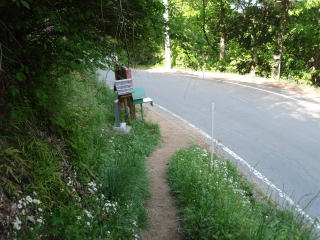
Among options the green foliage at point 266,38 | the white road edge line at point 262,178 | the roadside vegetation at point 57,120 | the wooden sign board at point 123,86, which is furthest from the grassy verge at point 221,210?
the green foliage at point 266,38

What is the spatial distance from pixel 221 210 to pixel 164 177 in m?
2.21

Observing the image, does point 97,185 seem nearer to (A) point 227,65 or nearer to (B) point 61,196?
(B) point 61,196

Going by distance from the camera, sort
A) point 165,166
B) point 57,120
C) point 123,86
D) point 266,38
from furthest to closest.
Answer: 1. point 266,38
2. point 123,86
3. point 165,166
4. point 57,120

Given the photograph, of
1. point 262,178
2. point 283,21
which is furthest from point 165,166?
point 283,21

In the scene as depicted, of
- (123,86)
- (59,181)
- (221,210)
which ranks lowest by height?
(221,210)

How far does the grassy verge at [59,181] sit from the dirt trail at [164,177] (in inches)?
8.9

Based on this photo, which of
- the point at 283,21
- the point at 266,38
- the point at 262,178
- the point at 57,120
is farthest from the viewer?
the point at 266,38

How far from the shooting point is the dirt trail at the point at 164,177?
453 cm

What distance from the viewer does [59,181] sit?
397 centimetres

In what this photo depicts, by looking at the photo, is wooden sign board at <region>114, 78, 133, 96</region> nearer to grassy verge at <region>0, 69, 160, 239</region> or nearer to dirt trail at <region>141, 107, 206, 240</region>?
dirt trail at <region>141, 107, 206, 240</region>

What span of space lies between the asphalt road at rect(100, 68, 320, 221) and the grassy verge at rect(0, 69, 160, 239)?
1.70m

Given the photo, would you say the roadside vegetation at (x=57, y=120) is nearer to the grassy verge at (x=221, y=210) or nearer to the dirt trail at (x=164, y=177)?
the dirt trail at (x=164, y=177)

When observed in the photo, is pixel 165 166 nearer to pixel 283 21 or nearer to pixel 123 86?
pixel 123 86

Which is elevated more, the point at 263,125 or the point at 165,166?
the point at 165,166
